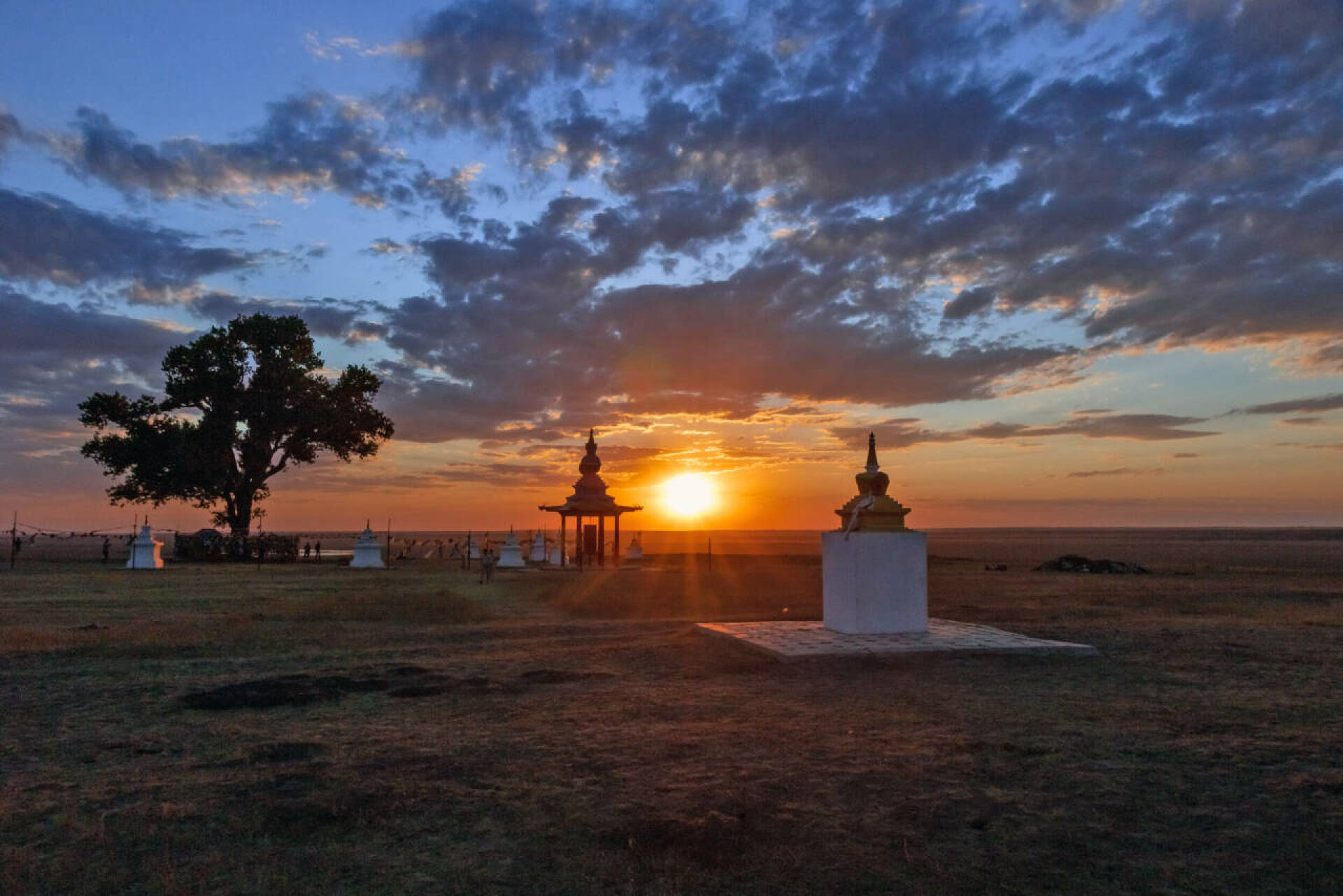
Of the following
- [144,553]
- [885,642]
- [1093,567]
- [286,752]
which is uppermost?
[144,553]

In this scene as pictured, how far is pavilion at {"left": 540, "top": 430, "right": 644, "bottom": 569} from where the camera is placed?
1535 inches

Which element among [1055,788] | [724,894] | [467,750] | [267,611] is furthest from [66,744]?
[267,611]

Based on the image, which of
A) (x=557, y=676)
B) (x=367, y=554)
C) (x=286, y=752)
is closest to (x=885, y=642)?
(x=557, y=676)

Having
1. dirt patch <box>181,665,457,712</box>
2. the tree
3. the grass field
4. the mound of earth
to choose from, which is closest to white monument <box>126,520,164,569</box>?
the tree

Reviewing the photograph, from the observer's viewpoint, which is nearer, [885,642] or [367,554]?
[885,642]

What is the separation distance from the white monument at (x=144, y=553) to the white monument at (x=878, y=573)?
32434mm

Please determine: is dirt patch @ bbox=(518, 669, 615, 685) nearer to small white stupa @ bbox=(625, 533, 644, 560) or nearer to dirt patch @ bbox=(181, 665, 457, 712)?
dirt patch @ bbox=(181, 665, 457, 712)

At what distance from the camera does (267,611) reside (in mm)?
17969

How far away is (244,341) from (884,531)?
41542 mm

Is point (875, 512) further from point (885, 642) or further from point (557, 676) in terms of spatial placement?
point (557, 676)

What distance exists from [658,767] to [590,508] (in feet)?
Result: 109

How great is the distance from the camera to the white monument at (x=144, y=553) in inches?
1356

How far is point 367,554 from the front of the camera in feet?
126

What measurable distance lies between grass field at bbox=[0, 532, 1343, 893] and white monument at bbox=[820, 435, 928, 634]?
1736 millimetres
